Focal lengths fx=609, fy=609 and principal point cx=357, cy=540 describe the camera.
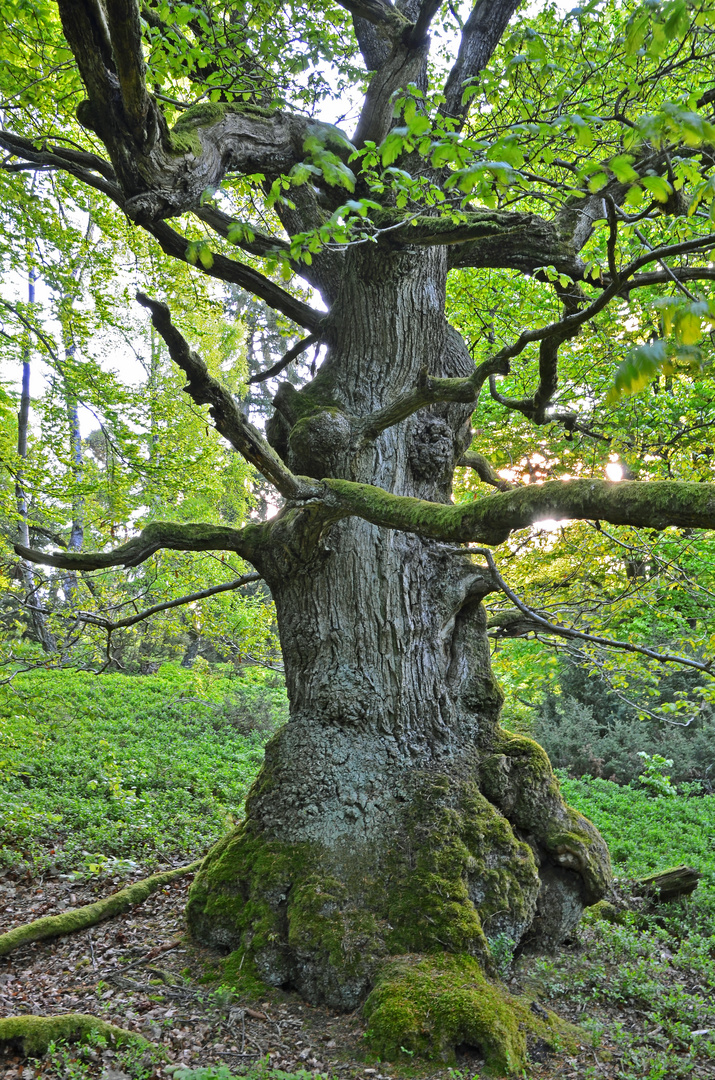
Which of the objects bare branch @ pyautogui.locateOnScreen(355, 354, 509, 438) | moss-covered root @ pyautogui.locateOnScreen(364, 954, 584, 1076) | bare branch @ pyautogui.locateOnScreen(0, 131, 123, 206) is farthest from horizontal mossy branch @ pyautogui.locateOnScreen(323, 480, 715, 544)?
bare branch @ pyautogui.locateOnScreen(0, 131, 123, 206)

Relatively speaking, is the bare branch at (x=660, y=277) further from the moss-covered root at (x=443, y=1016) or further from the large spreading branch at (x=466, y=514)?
the moss-covered root at (x=443, y=1016)

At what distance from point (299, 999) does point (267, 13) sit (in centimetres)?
724

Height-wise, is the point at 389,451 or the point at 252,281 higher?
the point at 252,281

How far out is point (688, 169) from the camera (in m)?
2.83

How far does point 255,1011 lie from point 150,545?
278cm

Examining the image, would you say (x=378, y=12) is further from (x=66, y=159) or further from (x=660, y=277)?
(x=660, y=277)

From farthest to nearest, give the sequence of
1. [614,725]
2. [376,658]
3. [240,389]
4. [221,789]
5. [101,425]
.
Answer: [240,389]
[614,725]
[221,789]
[101,425]
[376,658]

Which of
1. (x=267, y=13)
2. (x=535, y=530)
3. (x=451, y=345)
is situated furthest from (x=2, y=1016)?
(x=267, y=13)

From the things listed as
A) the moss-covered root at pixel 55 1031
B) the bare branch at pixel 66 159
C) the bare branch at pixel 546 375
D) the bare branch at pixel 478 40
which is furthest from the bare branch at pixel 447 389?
→ the moss-covered root at pixel 55 1031

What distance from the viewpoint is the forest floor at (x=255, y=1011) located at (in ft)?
9.54

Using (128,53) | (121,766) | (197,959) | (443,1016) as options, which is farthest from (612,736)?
(128,53)

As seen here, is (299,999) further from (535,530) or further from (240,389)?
(240,389)

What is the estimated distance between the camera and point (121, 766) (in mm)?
8109

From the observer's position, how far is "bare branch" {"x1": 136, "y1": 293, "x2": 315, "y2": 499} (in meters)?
3.00
